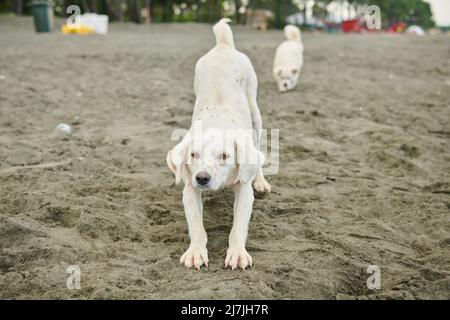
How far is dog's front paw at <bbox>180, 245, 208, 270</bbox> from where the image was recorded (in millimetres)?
3502

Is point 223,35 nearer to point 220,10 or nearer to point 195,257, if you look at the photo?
point 195,257

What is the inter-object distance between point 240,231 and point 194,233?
325 mm

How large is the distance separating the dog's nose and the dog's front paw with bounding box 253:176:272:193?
4.59 feet

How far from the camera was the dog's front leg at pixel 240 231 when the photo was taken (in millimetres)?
3509

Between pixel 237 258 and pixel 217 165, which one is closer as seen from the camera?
pixel 237 258

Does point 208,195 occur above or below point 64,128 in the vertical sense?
below

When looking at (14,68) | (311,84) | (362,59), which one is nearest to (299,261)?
(311,84)

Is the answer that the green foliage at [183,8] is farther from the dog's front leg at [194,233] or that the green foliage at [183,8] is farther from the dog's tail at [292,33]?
the dog's front leg at [194,233]

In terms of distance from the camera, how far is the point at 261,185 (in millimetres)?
4898

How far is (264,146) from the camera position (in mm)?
6332

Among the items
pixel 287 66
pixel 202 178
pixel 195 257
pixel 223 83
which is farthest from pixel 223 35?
pixel 287 66

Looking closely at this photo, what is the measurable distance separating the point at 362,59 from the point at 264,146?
321 inches

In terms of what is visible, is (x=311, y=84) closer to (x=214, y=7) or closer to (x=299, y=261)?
(x=299, y=261)
